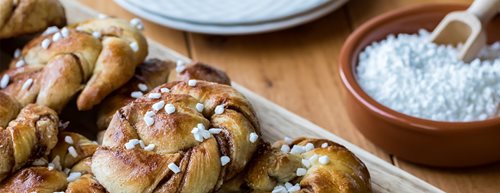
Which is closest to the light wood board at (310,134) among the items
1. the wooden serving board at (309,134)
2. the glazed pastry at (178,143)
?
the wooden serving board at (309,134)

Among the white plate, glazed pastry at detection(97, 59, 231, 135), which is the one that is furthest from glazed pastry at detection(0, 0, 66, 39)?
the white plate

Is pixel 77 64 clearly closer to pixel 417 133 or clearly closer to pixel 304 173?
pixel 304 173

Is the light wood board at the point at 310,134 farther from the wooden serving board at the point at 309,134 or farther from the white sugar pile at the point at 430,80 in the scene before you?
the white sugar pile at the point at 430,80

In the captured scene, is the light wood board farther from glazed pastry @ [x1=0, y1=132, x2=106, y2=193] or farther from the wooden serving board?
glazed pastry @ [x1=0, y1=132, x2=106, y2=193]

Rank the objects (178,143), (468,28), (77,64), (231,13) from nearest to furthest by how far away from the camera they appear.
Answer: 1. (178,143)
2. (77,64)
3. (468,28)
4. (231,13)

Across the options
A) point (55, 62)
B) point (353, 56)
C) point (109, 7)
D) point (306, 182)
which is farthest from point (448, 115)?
point (109, 7)

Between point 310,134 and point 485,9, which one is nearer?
point 310,134

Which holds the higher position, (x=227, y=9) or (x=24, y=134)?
(x=24, y=134)

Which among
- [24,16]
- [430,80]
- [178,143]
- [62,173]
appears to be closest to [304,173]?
[178,143]
